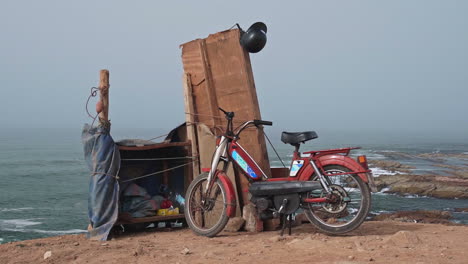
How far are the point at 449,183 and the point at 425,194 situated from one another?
9.67 ft

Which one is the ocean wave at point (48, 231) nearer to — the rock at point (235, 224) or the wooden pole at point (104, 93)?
the wooden pole at point (104, 93)

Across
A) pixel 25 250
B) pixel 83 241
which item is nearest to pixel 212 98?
pixel 83 241

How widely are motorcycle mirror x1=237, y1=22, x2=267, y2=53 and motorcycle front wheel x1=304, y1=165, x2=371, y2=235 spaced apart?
2361mm

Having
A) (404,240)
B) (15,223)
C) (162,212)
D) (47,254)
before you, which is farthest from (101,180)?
(15,223)

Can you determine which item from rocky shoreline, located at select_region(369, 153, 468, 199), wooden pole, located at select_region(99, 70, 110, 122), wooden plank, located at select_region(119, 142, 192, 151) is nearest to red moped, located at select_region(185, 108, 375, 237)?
wooden plank, located at select_region(119, 142, 192, 151)

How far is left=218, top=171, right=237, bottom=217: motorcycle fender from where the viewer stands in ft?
20.3

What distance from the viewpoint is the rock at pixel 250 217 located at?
680cm

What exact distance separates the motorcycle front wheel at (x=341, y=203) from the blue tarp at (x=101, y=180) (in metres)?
2.87

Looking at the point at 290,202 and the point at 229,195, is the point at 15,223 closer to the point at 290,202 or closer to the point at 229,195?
the point at 229,195

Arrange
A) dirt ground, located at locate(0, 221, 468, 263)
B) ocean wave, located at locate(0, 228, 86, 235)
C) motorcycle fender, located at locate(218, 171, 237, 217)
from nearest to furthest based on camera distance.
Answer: dirt ground, located at locate(0, 221, 468, 263) < motorcycle fender, located at locate(218, 171, 237, 217) < ocean wave, located at locate(0, 228, 86, 235)

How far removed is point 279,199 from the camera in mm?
6020

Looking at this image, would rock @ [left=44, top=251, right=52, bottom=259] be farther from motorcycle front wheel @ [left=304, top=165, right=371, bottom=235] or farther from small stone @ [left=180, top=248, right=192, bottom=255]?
motorcycle front wheel @ [left=304, top=165, right=371, bottom=235]

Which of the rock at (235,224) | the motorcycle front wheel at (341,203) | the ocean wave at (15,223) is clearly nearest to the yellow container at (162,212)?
the rock at (235,224)

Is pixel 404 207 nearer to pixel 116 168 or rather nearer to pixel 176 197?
pixel 176 197
